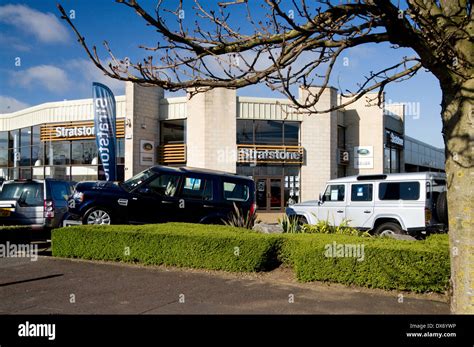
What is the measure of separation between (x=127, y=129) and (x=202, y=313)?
2184 cm

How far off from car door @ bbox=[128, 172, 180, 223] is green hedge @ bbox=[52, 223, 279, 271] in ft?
6.00

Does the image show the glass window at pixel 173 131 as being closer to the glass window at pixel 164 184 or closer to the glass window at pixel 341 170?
the glass window at pixel 341 170

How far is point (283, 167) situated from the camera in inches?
1035

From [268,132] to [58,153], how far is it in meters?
13.9

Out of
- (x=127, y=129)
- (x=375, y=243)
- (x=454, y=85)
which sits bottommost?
(x=375, y=243)

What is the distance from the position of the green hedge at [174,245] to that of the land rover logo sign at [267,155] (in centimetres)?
1609

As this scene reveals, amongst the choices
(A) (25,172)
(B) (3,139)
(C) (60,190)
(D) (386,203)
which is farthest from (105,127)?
(B) (3,139)

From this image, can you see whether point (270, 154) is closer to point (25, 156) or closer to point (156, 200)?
point (156, 200)

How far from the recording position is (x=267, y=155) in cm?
2584

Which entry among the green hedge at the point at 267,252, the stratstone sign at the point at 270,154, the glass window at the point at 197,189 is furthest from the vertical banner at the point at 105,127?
the green hedge at the point at 267,252

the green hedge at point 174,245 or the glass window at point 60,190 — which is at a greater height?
the glass window at point 60,190

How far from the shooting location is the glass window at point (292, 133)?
26516mm
